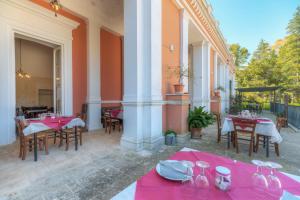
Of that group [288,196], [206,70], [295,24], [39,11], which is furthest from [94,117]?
[295,24]

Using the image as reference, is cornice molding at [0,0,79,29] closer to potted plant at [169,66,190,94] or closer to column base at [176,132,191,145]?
potted plant at [169,66,190,94]

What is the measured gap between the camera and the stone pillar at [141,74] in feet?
12.4

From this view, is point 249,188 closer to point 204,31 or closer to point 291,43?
point 204,31

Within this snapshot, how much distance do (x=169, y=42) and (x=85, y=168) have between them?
405cm

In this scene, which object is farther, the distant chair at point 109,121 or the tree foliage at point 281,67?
the tree foliage at point 281,67

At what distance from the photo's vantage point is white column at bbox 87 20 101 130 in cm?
611

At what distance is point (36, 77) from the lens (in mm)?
9086

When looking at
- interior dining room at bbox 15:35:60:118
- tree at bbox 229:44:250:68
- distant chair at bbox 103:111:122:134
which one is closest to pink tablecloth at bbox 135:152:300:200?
distant chair at bbox 103:111:122:134

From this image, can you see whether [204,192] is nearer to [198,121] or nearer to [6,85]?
[198,121]

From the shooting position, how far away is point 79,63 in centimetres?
615

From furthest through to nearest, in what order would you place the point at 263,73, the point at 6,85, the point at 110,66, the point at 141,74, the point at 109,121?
the point at 263,73, the point at 110,66, the point at 109,121, the point at 6,85, the point at 141,74

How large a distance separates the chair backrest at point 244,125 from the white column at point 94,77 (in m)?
4.98
